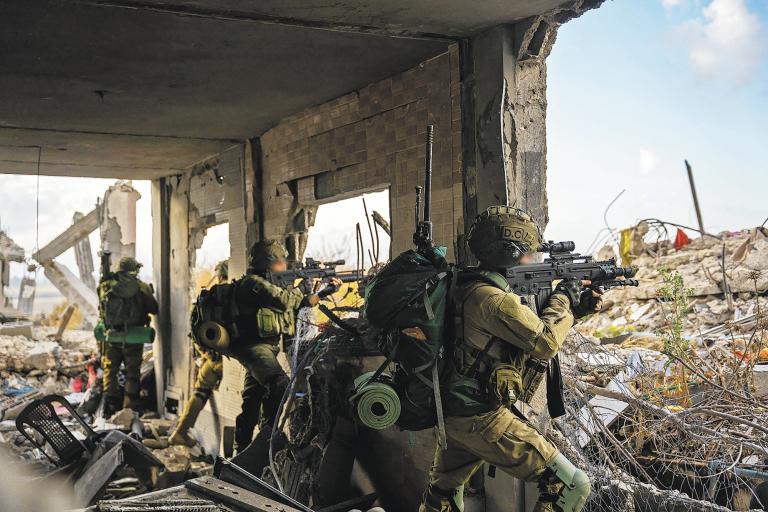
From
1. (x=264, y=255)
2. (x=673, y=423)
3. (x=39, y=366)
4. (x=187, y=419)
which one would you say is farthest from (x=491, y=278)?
(x=39, y=366)

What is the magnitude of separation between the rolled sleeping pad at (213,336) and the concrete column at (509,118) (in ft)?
8.67

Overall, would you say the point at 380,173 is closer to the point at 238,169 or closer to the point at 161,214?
the point at 238,169

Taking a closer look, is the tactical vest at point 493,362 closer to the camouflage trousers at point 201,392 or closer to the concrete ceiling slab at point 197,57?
the concrete ceiling slab at point 197,57

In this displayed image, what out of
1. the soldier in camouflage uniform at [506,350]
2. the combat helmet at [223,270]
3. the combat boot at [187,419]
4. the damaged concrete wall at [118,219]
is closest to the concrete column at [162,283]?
the combat helmet at [223,270]

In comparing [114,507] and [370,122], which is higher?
[370,122]

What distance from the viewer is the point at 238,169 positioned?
7.41 meters

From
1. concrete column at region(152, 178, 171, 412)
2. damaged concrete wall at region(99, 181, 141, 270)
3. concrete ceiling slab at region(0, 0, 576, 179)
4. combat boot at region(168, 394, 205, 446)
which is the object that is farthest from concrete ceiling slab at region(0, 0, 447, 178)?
damaged concrete wall at region(99, 181, 141, 270)

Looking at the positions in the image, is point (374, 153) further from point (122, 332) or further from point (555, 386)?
point (122, 332)

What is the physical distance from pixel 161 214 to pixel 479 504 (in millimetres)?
7108

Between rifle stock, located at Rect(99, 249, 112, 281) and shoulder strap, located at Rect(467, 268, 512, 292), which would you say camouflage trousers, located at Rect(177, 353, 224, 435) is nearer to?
rifle stock, located at Rect(99, 249, 112, 281)

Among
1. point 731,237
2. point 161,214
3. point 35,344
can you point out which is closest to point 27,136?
point 161,214

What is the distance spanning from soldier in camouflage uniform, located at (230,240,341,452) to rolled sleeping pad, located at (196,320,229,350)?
0.14m

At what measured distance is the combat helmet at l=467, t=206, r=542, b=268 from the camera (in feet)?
10.6

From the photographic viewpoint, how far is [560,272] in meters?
3.49
